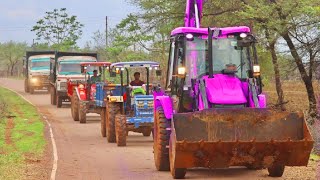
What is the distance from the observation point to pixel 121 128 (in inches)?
726

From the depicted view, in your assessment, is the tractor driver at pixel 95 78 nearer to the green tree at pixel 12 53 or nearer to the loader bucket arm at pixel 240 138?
the loader bucket arm at pixel 240 138

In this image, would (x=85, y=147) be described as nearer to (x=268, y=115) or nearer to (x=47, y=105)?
(x=268, y=115)

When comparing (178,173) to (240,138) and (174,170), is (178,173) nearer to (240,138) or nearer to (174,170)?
(174,170)

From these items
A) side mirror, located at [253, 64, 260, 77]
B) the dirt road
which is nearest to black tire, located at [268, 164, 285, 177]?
the dirt road

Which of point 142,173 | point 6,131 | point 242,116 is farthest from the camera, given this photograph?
point 6,131

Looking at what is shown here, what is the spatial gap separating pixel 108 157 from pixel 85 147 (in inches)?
98.1

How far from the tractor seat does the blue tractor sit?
5767 mm

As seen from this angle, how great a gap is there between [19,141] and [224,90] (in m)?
9.53

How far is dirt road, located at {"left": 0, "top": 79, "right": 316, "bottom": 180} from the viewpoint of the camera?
13.1m

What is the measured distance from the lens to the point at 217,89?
12625mm

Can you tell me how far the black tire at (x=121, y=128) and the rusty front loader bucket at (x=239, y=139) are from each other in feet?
20.3

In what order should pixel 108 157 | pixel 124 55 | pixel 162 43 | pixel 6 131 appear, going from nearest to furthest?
pixel 108 157
pixel 6 131
pixel 162 43
pixel 124 55

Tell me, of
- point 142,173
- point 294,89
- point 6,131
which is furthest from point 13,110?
point 142,173

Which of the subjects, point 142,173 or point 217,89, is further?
point 142,173
